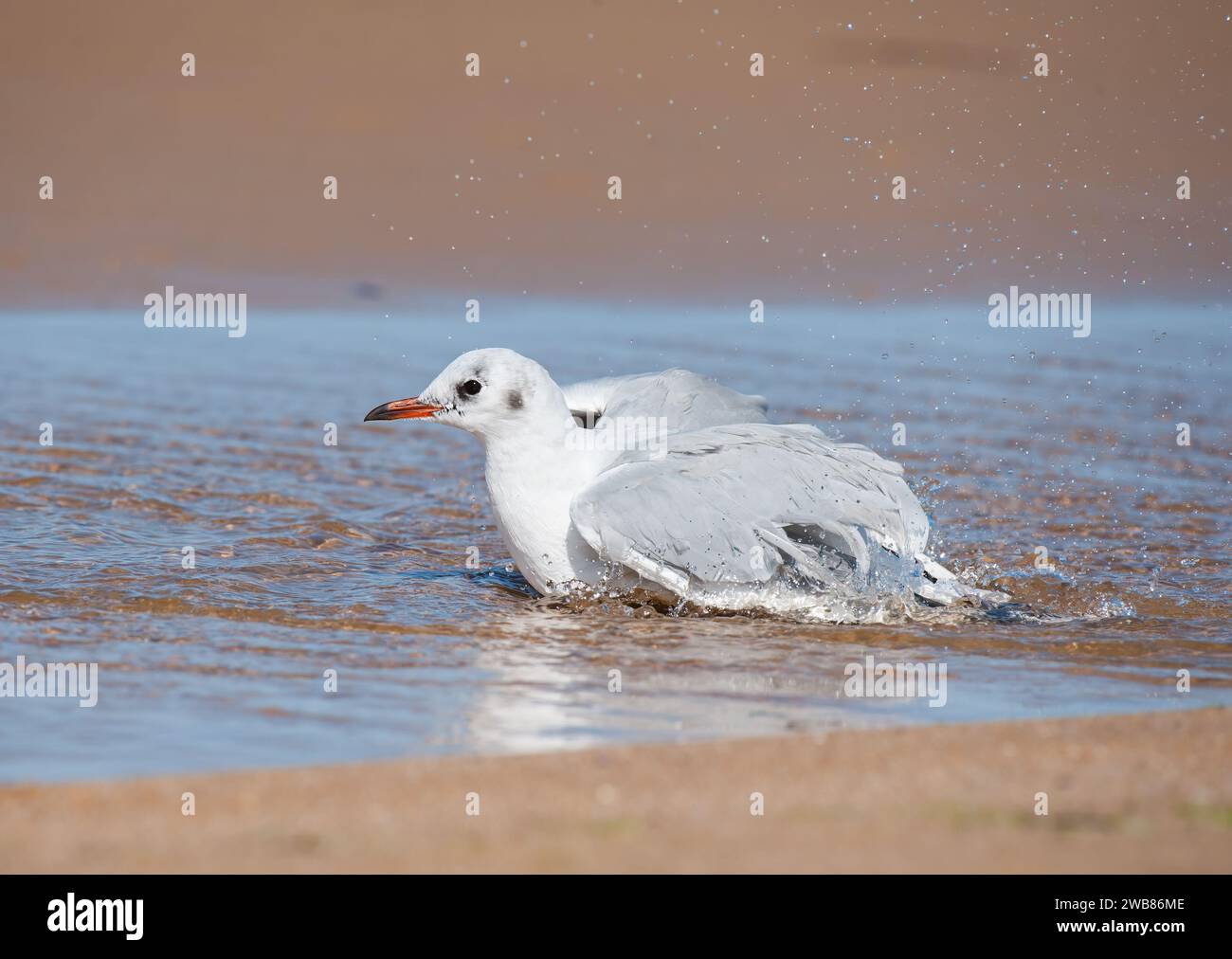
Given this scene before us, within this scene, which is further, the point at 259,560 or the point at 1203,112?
the point at 1203,112

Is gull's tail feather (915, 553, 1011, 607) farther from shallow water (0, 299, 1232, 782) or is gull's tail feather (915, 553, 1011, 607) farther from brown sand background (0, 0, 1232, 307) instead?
brown sand background (0, 0, 1232, 307)

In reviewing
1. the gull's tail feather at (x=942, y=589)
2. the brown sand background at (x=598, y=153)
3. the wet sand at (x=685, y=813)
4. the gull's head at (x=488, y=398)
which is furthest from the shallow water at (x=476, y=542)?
the brown sand background at (x=598, y=153)

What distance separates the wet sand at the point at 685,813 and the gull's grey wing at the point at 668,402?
2.94 metres

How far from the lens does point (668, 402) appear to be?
24.5 feet

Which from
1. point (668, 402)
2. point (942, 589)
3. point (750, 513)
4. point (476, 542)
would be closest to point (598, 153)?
point (476, 542)

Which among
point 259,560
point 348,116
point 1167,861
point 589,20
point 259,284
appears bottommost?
point 1167,861

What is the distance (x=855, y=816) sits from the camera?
3.91 metres

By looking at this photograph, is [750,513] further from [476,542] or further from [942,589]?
[476,542]

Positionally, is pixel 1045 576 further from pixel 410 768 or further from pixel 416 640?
pixel 410 768

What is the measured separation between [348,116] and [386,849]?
1277cm

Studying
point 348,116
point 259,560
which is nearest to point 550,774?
point 259,560

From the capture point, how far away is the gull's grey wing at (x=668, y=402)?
735 cm

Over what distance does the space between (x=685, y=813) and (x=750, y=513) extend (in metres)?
2.37

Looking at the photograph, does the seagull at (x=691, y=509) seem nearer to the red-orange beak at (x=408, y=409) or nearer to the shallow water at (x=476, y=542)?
the red-orange beak at (x=408, y=409)
